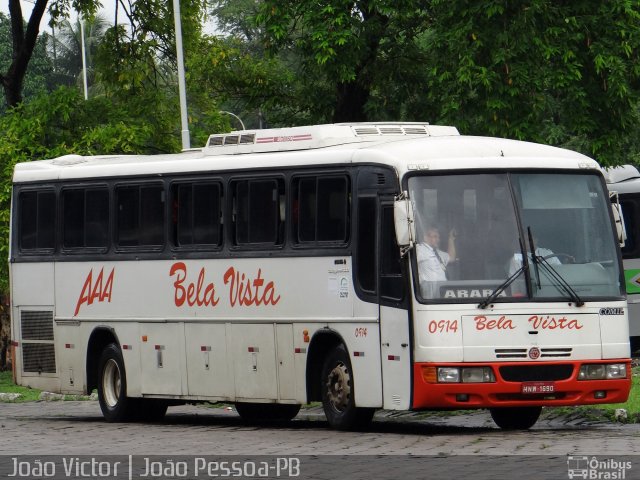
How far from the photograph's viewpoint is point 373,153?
18297 mm

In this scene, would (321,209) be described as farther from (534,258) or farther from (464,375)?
(464,375)

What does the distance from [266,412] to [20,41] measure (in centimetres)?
1654

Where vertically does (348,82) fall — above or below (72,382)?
above

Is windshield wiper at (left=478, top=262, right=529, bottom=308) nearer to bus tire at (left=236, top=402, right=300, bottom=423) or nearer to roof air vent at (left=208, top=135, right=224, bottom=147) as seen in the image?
bus tire at (left=236, top=402, right=300, bottom=423)

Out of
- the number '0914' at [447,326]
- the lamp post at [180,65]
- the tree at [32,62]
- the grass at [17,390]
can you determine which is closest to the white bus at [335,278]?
the number '0914' at [447,326]

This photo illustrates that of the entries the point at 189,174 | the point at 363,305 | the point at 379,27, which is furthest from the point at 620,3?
the point at 363,305

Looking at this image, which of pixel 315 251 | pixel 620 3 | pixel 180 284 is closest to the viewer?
pixel 315 251

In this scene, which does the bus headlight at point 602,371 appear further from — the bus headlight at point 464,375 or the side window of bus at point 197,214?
the side window of bus at point 197,214

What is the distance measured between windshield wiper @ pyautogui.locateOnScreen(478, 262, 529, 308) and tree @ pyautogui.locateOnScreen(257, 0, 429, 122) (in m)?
15.0

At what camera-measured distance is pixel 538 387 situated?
17203 millimetres

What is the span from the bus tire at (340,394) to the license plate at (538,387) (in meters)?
1.90

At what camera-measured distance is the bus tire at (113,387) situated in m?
22.2

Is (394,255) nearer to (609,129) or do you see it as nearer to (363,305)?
(363,305)

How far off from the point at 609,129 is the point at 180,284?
42.8ft
